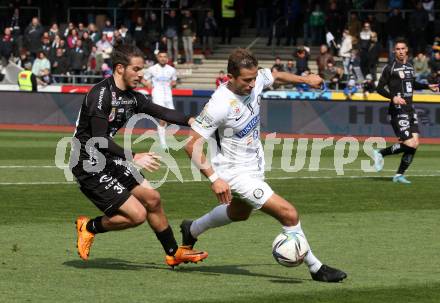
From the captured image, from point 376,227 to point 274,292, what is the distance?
A: 4.71m

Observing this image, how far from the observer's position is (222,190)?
9.52 m

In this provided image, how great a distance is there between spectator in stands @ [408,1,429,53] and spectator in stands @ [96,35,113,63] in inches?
446

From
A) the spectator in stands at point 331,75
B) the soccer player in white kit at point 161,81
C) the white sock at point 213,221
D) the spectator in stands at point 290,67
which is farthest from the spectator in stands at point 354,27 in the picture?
the white sock at point 213,221

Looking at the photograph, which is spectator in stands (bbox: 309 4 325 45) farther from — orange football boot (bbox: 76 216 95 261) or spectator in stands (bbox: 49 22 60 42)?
orange football boot (bbox: 76 216 95 261)

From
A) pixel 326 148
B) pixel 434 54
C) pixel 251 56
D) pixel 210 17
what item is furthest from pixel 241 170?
pixel 210 17

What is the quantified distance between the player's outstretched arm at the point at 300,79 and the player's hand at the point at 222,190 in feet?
4.32

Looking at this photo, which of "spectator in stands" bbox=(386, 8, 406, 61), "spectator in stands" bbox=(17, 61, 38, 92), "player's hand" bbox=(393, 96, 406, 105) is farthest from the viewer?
"spectator in stands" bbox=(386, 8, 406, 61)

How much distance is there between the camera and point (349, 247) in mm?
12227

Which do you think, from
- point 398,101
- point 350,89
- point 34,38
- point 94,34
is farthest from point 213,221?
point 34,38

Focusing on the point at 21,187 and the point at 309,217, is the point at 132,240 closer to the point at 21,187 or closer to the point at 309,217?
the point at 309,217

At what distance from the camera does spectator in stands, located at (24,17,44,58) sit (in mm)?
43406

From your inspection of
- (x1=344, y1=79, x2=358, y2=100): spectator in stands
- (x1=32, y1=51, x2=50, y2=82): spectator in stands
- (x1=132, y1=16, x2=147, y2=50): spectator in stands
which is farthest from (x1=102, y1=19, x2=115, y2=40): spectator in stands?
(x1=344, y1=79, x2=358, y2=100): spectator in stands

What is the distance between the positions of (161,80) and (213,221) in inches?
731

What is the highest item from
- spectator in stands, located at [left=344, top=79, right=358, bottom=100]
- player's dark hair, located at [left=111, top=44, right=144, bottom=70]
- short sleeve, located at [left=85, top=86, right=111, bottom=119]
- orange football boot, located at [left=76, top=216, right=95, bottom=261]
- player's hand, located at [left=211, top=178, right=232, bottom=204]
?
player's dark hair, located at [left=111, top=44, right=144, bottom=70]
